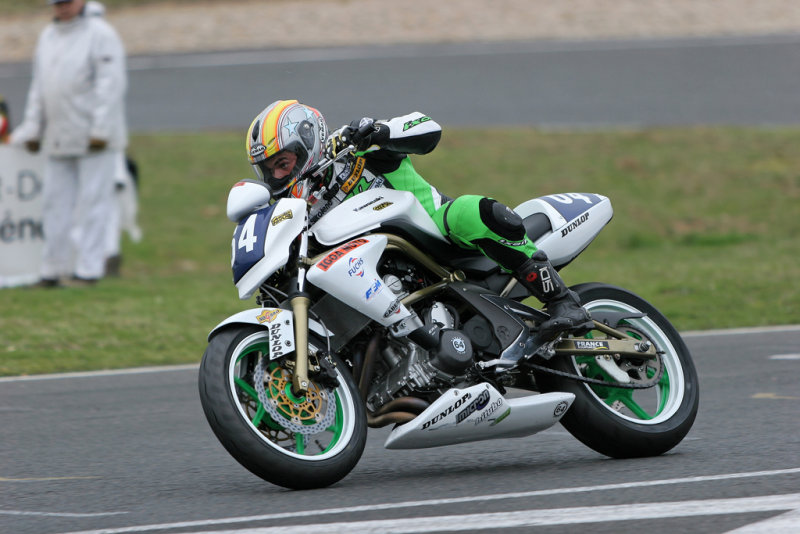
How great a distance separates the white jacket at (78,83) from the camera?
1112 centimetres

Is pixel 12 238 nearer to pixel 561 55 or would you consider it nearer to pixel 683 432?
pixel 683 432

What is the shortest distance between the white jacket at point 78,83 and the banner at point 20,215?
572mm

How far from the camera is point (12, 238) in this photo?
38.4 feet

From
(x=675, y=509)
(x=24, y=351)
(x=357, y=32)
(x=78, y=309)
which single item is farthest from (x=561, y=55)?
(x=675, y=509)

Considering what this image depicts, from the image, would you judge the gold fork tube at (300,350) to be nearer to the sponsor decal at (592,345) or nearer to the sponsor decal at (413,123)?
the sponsor decal at (413,123)

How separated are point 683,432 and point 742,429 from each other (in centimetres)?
54

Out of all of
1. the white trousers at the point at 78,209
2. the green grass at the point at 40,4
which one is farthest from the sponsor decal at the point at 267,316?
the green grass at the point at 40,4

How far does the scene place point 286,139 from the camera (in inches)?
210

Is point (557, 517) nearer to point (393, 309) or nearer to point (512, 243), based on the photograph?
point (393, 309)

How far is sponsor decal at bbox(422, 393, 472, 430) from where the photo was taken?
202 inches

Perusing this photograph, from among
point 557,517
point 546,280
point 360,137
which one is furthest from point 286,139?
point 557,517

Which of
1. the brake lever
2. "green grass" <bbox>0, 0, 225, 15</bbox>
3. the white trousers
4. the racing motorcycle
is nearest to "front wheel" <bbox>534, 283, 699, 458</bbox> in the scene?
the racing motorcycle

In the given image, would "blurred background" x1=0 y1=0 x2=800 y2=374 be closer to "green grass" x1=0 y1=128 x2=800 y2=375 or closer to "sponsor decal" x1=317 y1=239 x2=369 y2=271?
"green grass" x1=0 y1=128 x2=800 y2=375

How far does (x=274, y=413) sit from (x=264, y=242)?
0.69m
